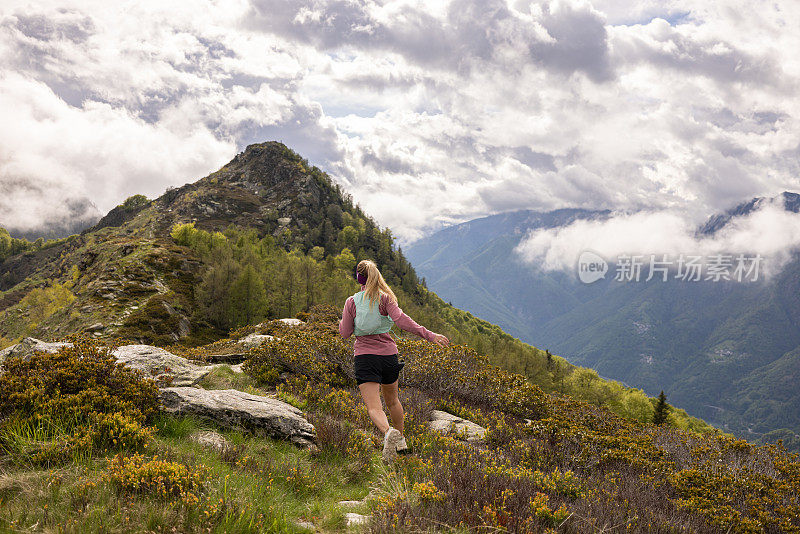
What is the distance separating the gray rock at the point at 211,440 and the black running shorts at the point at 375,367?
6.98ft

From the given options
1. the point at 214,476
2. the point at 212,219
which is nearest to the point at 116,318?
the point at 214,476

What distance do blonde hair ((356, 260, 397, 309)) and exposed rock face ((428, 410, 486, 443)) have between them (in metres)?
3.20

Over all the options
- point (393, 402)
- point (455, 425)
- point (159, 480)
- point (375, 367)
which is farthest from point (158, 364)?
point (455, 425)

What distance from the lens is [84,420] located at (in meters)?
5.06

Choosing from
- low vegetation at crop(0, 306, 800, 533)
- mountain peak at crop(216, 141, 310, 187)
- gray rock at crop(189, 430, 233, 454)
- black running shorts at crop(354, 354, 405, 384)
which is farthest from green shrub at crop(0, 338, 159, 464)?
mountain peak at crop(216, 141, 310, 187)

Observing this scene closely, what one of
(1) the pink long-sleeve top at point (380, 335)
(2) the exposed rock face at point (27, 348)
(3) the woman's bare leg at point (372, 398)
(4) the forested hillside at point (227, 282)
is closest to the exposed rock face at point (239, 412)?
(3) the woman's bare leg at point (372, 398)

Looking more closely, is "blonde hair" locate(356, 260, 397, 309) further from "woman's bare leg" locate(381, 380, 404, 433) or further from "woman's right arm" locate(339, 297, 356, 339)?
"woman's bare leg" locate(381, 380, 404, 433)

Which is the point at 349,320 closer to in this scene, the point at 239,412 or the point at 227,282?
the point at 239,412

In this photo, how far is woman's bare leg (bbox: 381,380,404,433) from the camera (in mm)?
6152

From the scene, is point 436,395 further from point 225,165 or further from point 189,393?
point 225,165

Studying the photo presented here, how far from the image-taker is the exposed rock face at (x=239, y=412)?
20.0 feet

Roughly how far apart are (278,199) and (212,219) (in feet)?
93.9

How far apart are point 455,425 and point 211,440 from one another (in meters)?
4.83

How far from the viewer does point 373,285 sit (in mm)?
6156
